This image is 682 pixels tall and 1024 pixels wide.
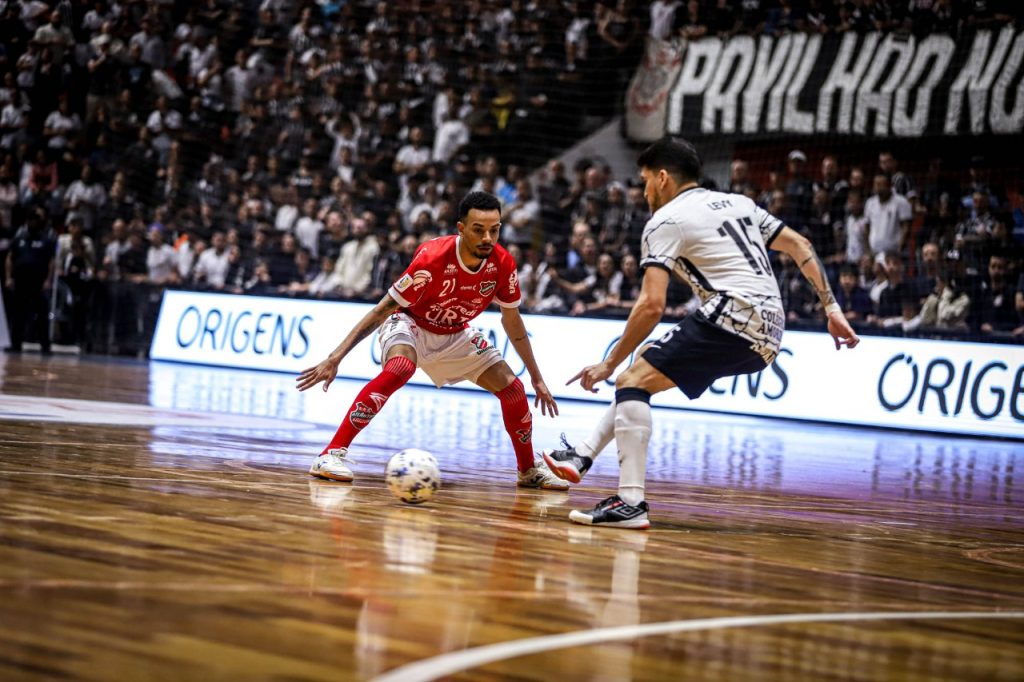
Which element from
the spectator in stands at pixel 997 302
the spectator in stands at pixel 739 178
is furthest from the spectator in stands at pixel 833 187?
the spectator in stands at pixel 997 302

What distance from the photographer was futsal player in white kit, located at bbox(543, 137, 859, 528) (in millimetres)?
6023

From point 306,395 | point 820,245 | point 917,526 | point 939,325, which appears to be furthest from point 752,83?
point 917,526

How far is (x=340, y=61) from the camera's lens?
25328 millimetres

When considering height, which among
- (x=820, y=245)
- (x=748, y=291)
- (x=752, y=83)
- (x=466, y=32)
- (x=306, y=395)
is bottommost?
(x=306, y=395)

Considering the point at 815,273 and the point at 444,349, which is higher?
the point at 815,273

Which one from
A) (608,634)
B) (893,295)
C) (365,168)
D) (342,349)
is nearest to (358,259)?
(365,168)

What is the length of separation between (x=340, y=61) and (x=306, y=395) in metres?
11.3

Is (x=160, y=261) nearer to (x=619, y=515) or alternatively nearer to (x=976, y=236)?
(x=976, y=236)

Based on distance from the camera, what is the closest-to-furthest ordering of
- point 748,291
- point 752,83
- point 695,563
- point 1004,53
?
point 695,563, point 748,291, point 1004,53, point 752,83

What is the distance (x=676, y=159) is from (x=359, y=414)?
229 cm

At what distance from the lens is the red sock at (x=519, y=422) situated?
303 inches

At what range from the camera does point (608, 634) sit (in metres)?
3.58

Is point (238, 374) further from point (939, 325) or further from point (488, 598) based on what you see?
point (488, 598)

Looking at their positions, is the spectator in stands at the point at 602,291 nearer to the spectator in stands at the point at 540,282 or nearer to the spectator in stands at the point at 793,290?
the spectator in stands at the point at 540,282
